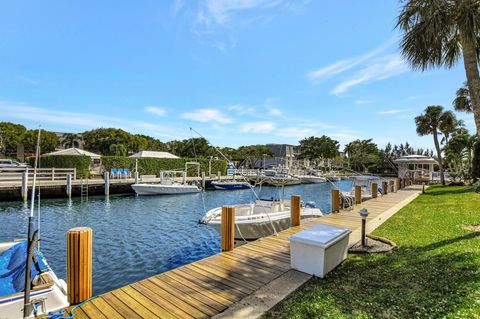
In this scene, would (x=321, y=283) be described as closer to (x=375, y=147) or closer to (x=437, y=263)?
(x=437, y=263)

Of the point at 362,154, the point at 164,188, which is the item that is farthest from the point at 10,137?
the point at 362,154

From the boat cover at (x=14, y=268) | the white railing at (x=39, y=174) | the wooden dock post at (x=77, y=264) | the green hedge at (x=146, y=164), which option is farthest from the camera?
the green hedge at (x=146, y=164)

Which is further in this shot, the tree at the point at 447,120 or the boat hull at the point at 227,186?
the boat hull at the point at 227,186

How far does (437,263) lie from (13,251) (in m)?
9.30

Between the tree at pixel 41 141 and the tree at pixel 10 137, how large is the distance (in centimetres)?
101

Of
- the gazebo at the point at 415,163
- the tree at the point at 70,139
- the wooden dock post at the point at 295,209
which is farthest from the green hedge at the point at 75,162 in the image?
the tree at the point at 70,139

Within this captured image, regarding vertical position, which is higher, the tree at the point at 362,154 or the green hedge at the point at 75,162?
the tree at the point at 362,154

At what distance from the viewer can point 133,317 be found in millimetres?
3668

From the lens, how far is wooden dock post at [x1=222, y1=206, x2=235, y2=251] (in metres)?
6.70

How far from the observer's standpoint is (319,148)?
76.6 m

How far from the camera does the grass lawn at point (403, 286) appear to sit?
3574 mm

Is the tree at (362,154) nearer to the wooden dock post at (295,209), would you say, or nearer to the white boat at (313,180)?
the white boat at (313,180)

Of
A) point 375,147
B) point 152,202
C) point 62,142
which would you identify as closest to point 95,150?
point 62,142

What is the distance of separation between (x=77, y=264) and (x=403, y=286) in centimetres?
535
